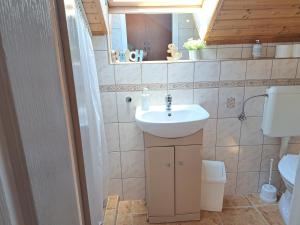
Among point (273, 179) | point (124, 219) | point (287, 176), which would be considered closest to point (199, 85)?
point (287, 176)

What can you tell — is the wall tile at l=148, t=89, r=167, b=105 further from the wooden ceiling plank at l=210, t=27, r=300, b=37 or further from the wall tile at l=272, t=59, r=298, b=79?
the wall tile at l=272, t=59, r=298, b=79

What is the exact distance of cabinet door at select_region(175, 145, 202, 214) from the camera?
1820 millimetres

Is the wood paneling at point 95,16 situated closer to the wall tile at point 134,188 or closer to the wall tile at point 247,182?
the wall tile at point 134,188

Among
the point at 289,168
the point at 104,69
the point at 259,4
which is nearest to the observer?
the point at 259,4

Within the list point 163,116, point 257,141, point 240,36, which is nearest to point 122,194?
point 163,116

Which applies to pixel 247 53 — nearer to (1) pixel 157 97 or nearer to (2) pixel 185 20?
(2) pixel 185 20

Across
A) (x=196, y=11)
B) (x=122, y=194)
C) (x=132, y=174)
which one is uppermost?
(x=196, y=11)

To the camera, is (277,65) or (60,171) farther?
(277,65)

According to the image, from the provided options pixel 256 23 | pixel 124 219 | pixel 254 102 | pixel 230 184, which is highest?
pixel 256 23

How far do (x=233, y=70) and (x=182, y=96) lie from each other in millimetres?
478

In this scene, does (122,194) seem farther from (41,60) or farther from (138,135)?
(41,60)

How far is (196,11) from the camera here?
203 centimetres

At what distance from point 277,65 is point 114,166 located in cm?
167

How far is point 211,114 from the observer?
2107 millimetres
